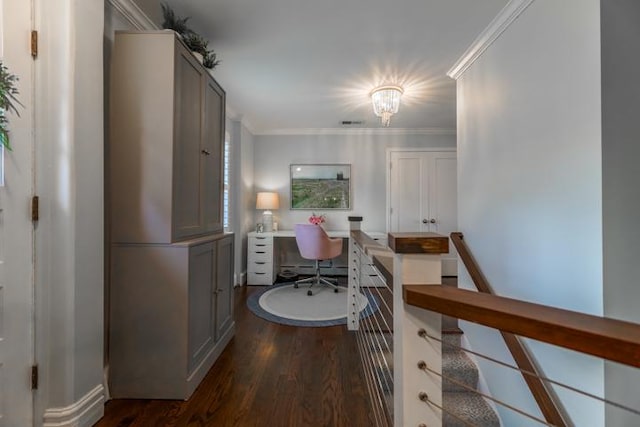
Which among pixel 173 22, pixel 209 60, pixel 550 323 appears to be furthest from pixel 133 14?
pixel 550 323

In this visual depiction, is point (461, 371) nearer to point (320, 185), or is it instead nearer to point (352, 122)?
point (320, 185)

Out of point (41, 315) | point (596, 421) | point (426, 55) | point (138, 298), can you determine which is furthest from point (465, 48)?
point (41, 315)

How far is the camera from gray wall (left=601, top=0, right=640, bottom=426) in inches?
48.6

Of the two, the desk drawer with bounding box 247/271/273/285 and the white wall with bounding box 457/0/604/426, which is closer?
the white wall with bounding box 457/0/604/426

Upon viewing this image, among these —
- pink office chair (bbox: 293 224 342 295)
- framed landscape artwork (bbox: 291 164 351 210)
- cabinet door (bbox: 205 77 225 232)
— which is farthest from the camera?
framed landscape artwork (bbox: 291 164 351 210)

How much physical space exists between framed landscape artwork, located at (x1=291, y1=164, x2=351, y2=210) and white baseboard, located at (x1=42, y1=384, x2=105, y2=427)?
330 centimetres

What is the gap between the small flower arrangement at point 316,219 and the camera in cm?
420

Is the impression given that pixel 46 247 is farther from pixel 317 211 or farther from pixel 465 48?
pixel 317 211

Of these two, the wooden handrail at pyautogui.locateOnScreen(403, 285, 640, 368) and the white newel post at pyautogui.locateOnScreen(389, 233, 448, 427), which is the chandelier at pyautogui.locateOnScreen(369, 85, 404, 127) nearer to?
the white newel post at pyautogui.locateOnScreen(389, 233, 448, 427)

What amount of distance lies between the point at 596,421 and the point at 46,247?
2684 millimetres

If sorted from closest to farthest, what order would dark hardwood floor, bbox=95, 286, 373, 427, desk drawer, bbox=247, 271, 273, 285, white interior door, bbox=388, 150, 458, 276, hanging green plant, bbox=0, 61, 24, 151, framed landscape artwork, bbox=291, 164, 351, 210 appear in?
hanging green plant, bbox=0, 61, 24, 151
dark hardwood floor, bbox=95, 286, 373, 427
desk drawer, bbox=247, 271, 273, 285
white interior door, bbox=388, 150, 458, 276
framed landscape artwork, bbox=291, 164, 351, 210

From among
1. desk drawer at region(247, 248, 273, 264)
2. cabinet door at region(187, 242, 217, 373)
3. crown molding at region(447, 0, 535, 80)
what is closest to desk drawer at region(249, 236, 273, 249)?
desk drawer at region(247, 248, 273, 264)

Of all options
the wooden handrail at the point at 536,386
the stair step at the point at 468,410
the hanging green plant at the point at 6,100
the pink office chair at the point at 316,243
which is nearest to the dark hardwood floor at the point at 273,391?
the stair step at the point at 468,410

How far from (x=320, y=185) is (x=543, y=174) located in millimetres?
3158
